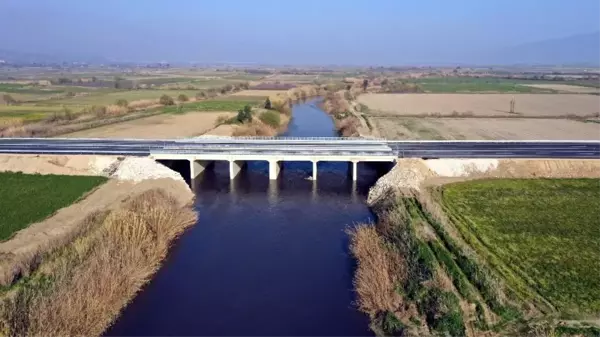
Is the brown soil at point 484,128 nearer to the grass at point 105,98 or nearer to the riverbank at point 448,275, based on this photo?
the riverbank at point 448,275

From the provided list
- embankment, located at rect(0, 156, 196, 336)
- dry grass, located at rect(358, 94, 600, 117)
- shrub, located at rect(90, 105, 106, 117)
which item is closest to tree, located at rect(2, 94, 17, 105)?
shrub, located at rect(90, 105, 106, 117)

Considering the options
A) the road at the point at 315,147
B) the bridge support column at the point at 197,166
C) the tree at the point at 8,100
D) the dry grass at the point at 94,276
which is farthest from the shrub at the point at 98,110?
the dry grass at the point at 94,276

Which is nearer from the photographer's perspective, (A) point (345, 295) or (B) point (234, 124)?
(A) point (345, 295)

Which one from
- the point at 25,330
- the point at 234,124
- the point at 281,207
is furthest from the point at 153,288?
the point at 234,124

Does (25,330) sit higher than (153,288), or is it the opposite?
(25,330)

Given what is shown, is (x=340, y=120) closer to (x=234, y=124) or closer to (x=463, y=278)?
(x=234, y=124)

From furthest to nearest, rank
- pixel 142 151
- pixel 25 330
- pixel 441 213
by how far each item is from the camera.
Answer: pixel 142 151 → pixel 441 213 → pixel 25 330

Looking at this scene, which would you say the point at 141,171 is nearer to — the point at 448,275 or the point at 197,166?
the point at 197,166
